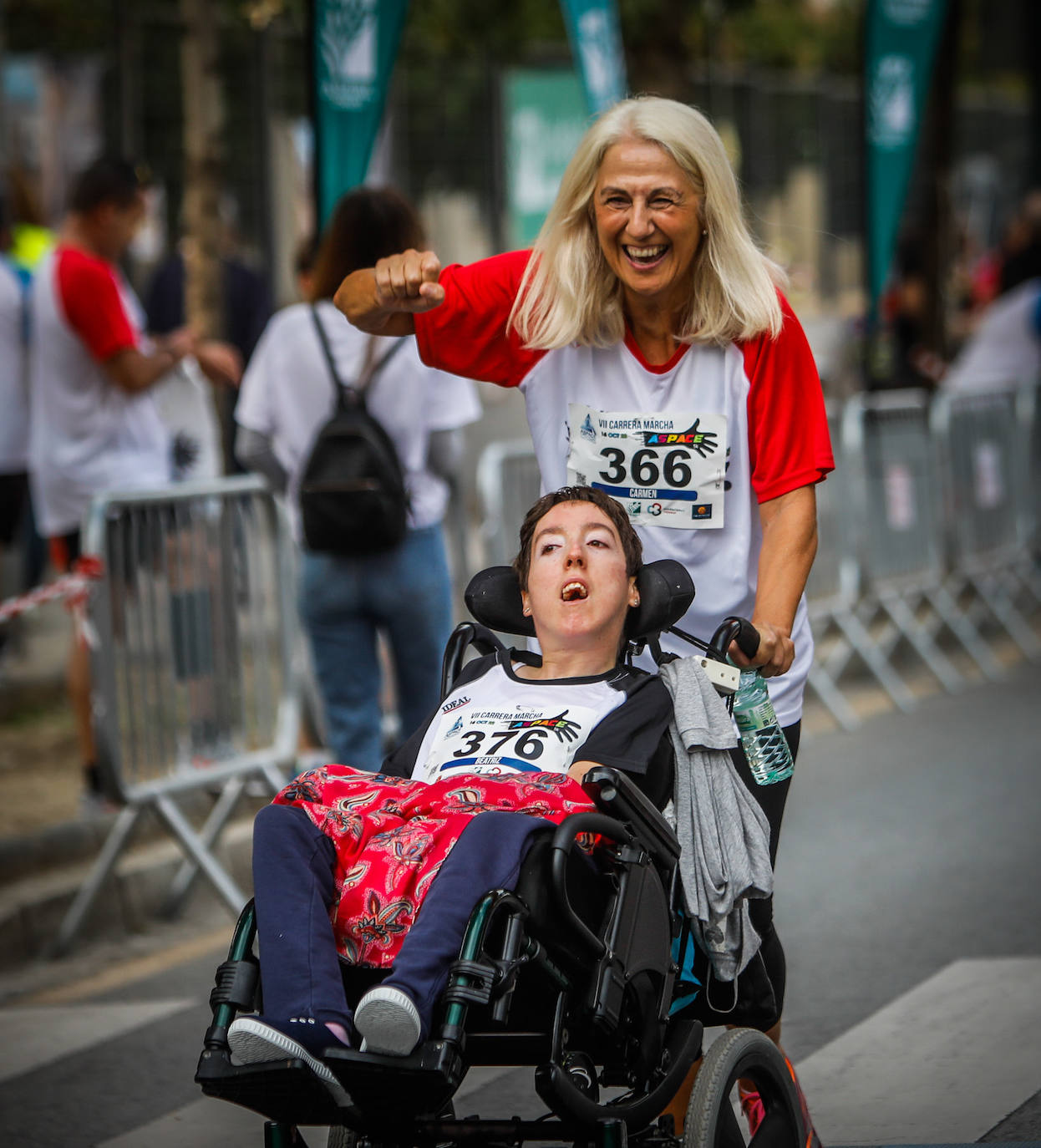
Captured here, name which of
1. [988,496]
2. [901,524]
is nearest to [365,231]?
[901,524]

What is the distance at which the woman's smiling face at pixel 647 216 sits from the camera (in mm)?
3764

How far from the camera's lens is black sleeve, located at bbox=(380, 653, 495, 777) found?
365 cm

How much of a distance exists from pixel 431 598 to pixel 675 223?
236cm

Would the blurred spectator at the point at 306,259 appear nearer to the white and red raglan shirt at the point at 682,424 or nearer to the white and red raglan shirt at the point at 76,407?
the white and red raglan shirt at the point at 76,407

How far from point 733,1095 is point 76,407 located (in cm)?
456

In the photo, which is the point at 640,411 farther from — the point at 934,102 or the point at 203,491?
the point at 934,102

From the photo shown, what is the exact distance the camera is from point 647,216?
3754mm

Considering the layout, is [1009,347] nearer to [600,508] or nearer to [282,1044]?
[600,508]

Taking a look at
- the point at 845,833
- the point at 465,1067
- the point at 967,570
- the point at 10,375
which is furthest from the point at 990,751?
the point at 465,1067

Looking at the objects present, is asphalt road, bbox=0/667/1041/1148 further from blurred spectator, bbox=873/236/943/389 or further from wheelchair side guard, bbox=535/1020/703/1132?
blurred spectator, bbox=873/236/943/389

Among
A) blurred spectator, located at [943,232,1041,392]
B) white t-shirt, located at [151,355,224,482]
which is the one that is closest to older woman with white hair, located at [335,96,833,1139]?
white t-shirt, located at [151,355,224,482]

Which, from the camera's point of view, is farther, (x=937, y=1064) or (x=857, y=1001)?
(x=857, y=1001)

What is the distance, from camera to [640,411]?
388 centimetres

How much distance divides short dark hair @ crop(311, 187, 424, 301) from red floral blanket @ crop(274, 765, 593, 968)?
2736mm
